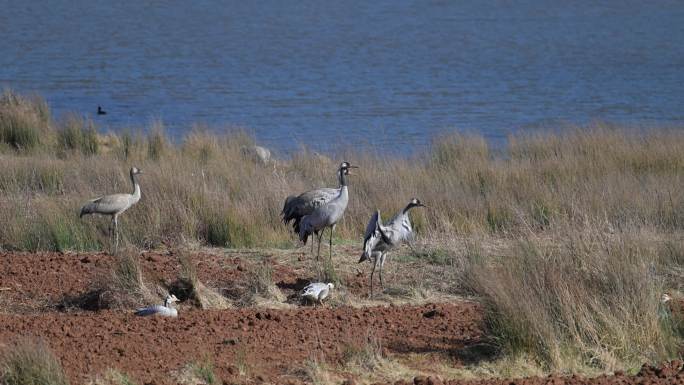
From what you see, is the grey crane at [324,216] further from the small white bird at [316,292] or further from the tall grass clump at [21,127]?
the tall grass clump at [21,127]

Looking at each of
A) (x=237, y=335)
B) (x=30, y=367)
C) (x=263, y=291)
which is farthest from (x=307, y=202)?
(x=30, y=367)

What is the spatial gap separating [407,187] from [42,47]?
33.1 m

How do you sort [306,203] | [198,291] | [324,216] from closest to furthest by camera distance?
[198,291]
[324,216]
[306,203]

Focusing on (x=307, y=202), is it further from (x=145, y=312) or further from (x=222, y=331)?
(x=222, y=331)

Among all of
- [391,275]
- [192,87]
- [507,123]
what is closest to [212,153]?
[391,275]

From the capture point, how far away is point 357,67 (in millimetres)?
40125

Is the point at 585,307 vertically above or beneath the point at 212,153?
above

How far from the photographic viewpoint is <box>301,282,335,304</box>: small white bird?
34.7 ft

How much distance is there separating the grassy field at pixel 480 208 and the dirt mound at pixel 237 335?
1.76 feet

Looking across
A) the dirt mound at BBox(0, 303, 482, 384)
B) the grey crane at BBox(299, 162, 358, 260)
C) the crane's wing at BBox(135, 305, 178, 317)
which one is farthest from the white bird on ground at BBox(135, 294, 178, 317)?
the grey crane at BBox(299, 162, 358, 260)

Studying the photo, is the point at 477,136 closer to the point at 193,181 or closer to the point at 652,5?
the point at 193,181

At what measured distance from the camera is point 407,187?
51.9 ft

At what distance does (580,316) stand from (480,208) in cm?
593

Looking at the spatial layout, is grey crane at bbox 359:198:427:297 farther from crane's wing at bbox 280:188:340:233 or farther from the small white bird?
crane's wing at bbox 280:188:340:233
